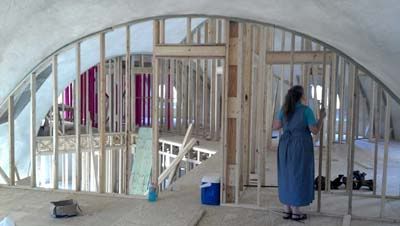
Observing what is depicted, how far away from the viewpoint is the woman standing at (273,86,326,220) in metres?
4.72

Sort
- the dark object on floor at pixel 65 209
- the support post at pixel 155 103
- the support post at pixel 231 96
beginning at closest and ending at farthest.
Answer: the dark object on floor at pixel 65 209 → the support post at pixel 231 96 → the support post at pixel 155 103

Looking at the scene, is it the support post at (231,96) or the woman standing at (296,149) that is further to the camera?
the support post at (231,96)

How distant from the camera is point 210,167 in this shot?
8.06 m

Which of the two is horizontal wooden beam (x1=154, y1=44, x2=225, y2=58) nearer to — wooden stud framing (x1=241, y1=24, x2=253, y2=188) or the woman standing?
wooden stud framing (x1=241, y1=24, x2=253, y2=188)

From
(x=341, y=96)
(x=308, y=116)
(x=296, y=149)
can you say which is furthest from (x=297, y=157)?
(x=341, y=96)

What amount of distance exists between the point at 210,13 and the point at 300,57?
1553 mm

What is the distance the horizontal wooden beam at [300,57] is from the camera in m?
6.30

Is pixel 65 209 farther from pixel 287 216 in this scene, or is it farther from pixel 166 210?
pixel 287 216

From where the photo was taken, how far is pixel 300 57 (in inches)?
249

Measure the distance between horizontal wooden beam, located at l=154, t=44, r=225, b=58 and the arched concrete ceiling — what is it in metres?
0.41

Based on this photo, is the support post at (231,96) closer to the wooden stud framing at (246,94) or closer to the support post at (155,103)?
the wooden stud framing at (246,94)

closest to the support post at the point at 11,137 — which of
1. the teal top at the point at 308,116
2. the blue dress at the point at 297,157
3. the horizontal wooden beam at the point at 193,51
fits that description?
the horizontal wooden beam at the point at 193,51

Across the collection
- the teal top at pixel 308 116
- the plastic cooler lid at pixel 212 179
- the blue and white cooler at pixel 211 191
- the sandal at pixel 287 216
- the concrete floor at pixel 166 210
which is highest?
the teal top at pixel 308 116

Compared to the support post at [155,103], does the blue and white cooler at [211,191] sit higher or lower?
lower
